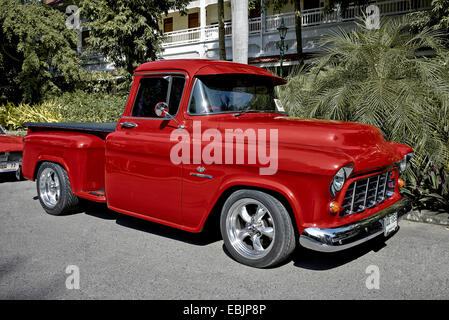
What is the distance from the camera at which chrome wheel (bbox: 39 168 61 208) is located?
242 inches

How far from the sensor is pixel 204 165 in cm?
421

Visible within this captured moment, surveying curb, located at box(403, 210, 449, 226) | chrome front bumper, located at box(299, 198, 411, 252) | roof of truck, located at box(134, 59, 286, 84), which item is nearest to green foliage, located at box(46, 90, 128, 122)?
roof of truck, located at box(134, 59, 286, 84)

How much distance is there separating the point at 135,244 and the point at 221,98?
6.41 ft

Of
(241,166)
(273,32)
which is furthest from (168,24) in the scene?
(241,166)

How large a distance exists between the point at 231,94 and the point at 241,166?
1.08 m

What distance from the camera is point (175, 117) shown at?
4531 mm

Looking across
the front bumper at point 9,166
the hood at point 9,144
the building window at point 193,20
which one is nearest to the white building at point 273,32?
the building window at point 193,20

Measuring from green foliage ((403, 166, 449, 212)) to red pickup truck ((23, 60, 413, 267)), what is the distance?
1352 mm

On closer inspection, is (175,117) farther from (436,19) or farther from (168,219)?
(436,19)

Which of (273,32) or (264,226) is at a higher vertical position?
(273,32)

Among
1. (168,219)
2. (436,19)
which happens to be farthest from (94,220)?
(436,19)

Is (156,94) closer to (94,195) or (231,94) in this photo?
(231,94)

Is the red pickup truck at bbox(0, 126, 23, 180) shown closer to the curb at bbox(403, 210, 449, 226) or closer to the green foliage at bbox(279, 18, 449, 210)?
the green foliage at bbox(279, 18, 449, 210)

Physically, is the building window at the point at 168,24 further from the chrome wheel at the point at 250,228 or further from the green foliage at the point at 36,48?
the chrome wheel at the point at 250,228
